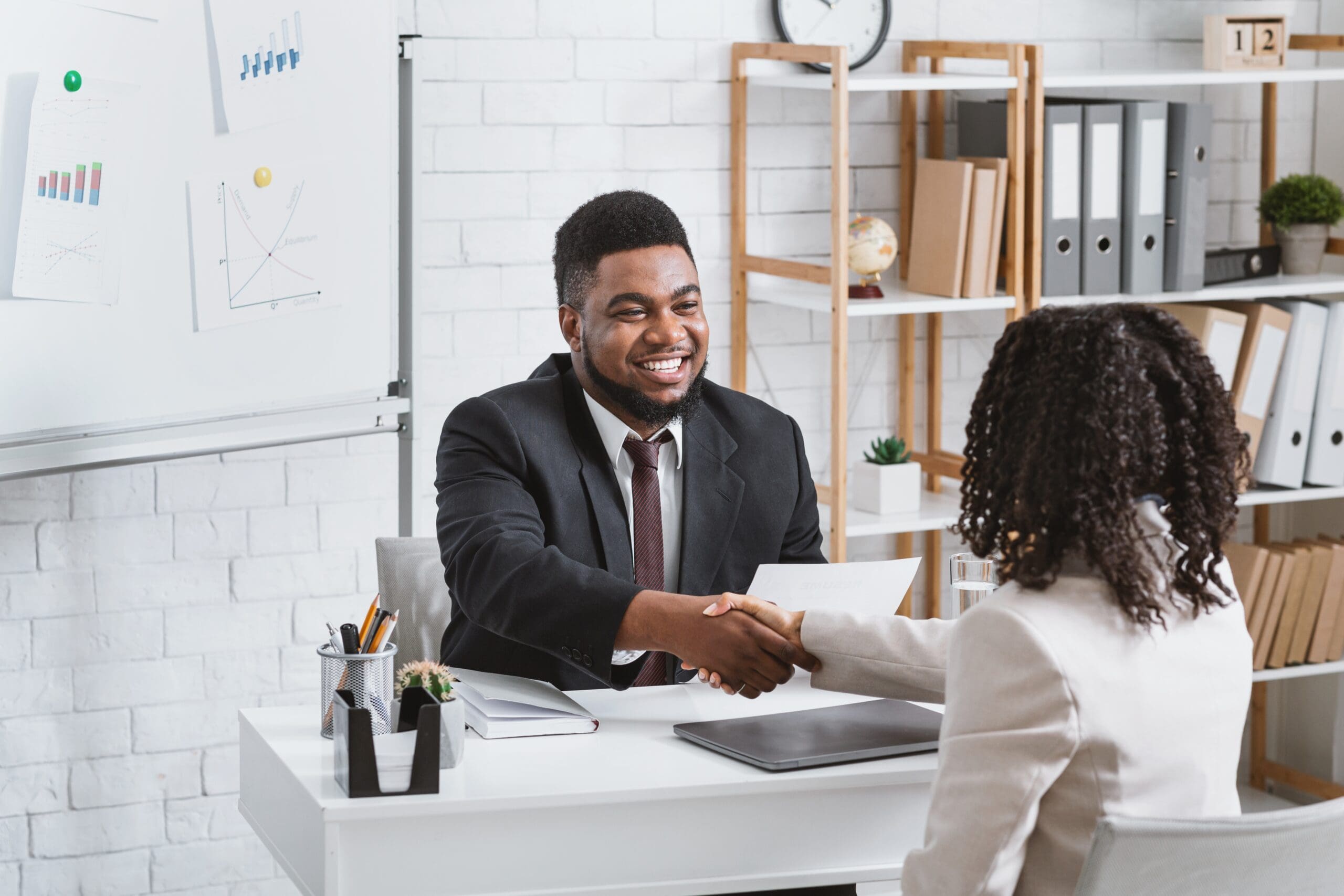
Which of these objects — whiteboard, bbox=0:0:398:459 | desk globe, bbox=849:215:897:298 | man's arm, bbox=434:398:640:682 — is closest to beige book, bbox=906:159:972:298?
desk globe, bbox=849:215:897:298

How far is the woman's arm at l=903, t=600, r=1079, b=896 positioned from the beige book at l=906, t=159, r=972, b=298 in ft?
6.30

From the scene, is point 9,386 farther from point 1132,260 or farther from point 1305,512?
point 1305,512

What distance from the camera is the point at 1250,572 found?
3.36m

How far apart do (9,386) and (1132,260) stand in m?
2.16

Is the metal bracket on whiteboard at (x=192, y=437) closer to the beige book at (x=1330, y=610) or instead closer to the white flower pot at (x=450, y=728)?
the white flower pot at (x=450, y=728)

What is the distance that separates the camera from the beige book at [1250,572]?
335cm

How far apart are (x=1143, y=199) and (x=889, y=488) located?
2.61ft

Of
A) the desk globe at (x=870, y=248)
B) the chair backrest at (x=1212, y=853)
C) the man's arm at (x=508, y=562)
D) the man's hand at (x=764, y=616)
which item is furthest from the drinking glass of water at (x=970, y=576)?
the desk globe at (x=870, y=248)

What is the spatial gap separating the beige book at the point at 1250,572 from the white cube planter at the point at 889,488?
2.51 ft

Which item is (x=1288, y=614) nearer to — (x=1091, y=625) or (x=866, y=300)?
(x=866, y=300)

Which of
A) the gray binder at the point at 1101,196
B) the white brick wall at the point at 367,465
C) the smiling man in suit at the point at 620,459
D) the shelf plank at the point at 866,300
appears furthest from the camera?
→ the gray binder at the point at 1101,196

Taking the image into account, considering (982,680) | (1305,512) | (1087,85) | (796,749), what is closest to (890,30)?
(1087,85)

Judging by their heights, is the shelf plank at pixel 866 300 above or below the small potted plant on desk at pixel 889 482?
above

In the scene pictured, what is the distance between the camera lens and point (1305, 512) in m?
3.72
